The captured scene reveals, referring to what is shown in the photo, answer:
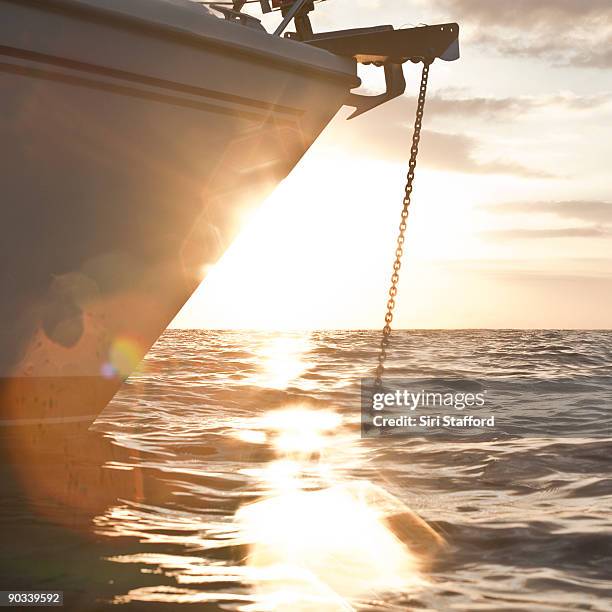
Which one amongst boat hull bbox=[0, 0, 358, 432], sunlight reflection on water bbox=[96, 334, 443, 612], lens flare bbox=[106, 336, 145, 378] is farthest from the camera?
lens flare bbox=[106, 336, 145, 378]

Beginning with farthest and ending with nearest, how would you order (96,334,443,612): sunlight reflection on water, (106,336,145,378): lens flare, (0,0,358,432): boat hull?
(106,336,145,378): lens flare
(0,0,358,432): boat hull
(96,334,443,612): sunlight reflection on water

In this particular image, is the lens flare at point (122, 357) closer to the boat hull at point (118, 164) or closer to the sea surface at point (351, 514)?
the boat hull at point (118, 164)

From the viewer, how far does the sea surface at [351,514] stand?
2861 millimetres

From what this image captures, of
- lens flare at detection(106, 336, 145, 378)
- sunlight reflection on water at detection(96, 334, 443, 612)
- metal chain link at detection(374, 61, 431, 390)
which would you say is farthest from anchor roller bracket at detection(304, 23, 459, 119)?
sunlight reflection on water at detection(96, 334, 443, 612)

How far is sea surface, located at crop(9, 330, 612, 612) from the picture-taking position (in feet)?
9.39

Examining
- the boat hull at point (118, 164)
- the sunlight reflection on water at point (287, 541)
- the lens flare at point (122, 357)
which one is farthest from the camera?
the lens flare at point (122, 357)

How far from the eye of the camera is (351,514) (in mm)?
3914

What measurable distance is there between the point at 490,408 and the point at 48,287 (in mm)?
5747

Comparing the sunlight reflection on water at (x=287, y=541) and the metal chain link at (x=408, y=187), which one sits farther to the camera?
the metal chain link at (x=408, y=187)

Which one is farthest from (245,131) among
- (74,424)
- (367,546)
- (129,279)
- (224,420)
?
(224,420)

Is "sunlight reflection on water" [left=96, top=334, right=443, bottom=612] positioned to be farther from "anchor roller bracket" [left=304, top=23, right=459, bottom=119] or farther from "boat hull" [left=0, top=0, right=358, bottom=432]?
"anchor roller bracket" [left=304, top=23, right=459, bottom=119]

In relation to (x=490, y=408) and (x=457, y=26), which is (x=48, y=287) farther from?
(x=490, y=408)

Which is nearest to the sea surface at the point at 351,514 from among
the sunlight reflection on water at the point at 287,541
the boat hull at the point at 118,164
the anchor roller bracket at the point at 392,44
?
the sunlight reflection on water at the point at 287,541

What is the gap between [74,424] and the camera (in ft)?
15.8
